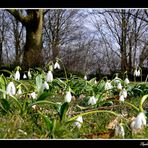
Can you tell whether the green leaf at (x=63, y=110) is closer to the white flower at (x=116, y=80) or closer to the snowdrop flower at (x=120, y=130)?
the snowdrop flower at (x=120, y=130)

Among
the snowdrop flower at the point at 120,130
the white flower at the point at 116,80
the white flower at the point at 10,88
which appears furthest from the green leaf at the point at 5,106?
the white flower at the point at 116,80

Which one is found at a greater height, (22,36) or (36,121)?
(22,36)

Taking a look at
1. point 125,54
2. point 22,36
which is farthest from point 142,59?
point 22,36

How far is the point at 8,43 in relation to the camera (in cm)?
325

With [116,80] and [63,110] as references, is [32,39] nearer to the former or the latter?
[116,80]

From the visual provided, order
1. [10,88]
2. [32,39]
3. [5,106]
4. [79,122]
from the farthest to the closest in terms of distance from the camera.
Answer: [32,39] < [10,88] < [5,106] < [79,122]

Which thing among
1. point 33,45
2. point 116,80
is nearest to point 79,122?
point 33,45

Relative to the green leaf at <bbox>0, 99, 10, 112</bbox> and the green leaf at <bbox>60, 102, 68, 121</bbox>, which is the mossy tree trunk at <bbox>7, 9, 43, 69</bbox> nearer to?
the green leaf at <bbox>0, 99, 10, 112</bbox>

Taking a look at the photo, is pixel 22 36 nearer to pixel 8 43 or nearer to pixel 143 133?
pixel 8 43

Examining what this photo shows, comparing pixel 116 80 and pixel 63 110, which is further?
pixel 116 80

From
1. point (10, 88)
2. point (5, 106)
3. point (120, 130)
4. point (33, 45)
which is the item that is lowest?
point (120, 130)

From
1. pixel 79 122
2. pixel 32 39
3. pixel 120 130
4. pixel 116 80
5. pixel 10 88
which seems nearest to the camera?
pixel 120 130

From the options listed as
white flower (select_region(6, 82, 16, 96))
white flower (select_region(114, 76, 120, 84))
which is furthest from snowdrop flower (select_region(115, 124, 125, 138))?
white flower (select_region(114, 76, 120, 84))
